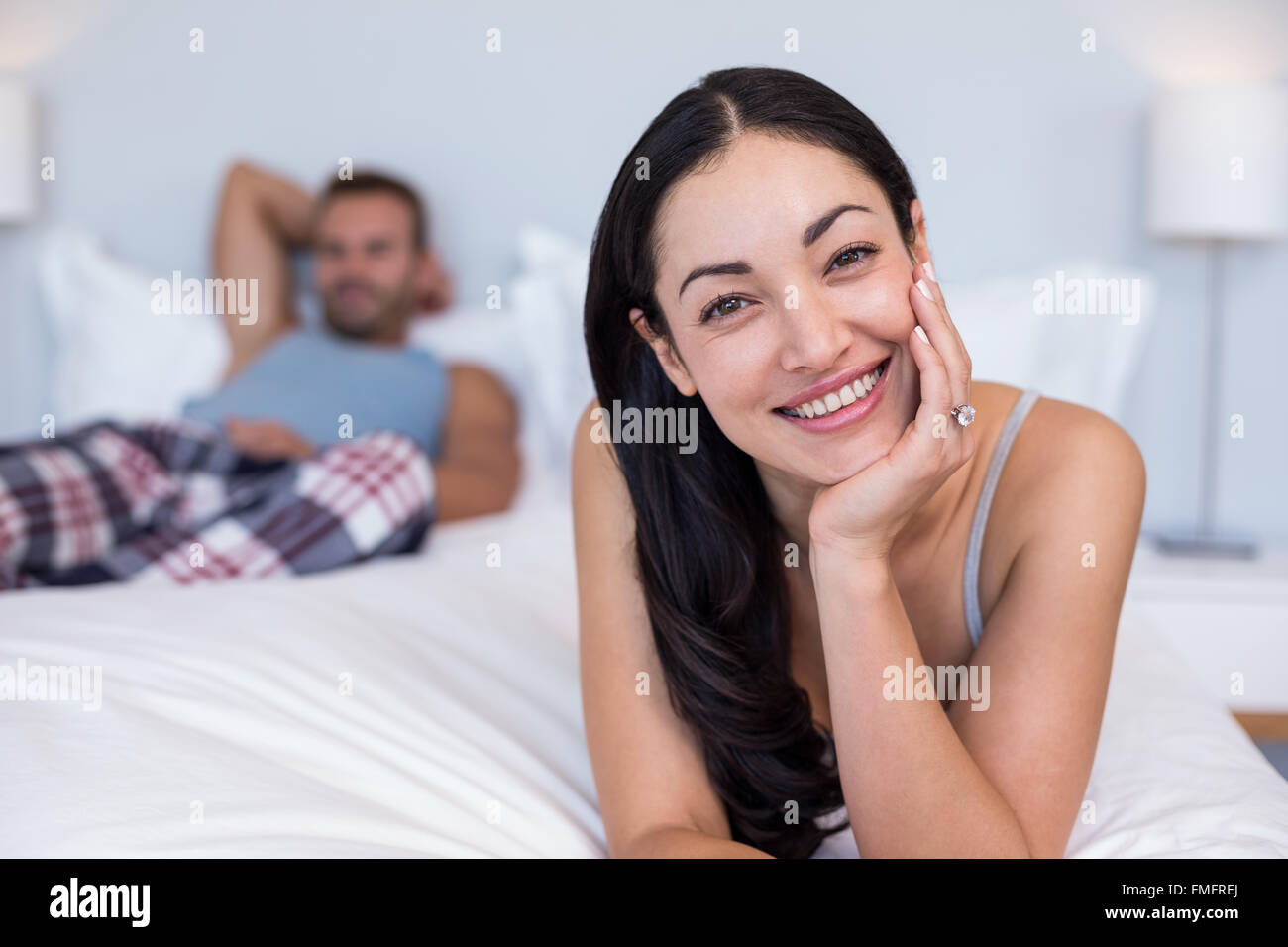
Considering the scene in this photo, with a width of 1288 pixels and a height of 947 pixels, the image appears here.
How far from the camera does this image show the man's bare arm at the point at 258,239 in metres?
2.56

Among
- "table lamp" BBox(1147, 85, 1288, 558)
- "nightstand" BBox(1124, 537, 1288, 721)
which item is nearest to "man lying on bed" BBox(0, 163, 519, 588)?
"nightstand" BBox(1124, 537, 1288, 721)

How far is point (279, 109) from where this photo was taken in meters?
2.63

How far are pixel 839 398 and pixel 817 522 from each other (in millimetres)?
98

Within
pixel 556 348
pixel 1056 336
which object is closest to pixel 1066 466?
pixel 1056 336

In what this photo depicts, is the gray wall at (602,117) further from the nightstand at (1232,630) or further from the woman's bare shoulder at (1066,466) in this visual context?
the woman's bare shoulder at (1066,466)

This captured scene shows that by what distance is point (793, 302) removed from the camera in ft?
2.89

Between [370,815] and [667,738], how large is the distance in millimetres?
263

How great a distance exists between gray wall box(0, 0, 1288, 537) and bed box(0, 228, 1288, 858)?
1.13 meters

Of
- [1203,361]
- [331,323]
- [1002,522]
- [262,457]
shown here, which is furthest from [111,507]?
[1203,361]

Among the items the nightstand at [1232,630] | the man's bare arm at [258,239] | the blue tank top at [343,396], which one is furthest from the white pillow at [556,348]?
the nightstand at [1232,630]

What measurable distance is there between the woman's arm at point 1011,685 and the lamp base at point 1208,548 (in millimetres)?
1359

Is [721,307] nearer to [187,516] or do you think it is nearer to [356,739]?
[356,739]

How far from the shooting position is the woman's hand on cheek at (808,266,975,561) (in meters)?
0.90
